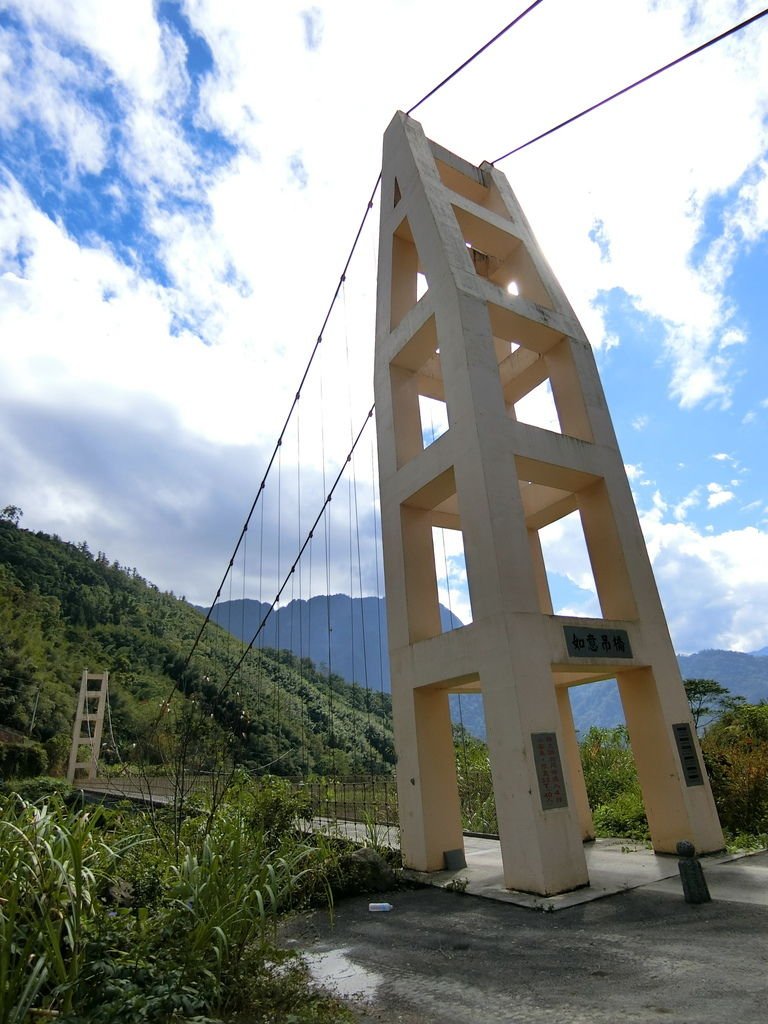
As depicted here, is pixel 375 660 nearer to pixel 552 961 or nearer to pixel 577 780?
pixel 577 780

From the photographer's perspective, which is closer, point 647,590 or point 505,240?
point 647,590

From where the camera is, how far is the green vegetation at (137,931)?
237 cm

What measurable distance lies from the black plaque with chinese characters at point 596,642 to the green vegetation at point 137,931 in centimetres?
407

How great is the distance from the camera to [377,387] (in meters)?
9.81

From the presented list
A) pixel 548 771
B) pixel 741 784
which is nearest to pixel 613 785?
pixel 741 784

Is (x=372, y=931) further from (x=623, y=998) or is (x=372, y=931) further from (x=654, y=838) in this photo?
(x=654, y=838)

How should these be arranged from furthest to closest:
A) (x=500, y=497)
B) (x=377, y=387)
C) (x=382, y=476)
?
(x=377, y=387)
(x=382, y=476)
(x=500, y=497)

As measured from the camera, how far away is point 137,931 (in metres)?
2.89

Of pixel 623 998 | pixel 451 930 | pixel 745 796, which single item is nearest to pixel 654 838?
pixel 745 796

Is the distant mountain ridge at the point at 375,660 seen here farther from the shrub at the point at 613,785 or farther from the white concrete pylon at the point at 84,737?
the shrub at the point at 613,785

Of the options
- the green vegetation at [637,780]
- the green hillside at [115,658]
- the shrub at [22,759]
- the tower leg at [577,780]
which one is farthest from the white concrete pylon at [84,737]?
the tower leg at [577,780]

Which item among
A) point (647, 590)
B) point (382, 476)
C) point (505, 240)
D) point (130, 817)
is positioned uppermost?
point (505, 240)

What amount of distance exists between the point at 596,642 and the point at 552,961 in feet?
11.8

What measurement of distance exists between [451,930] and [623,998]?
74.7 inches
